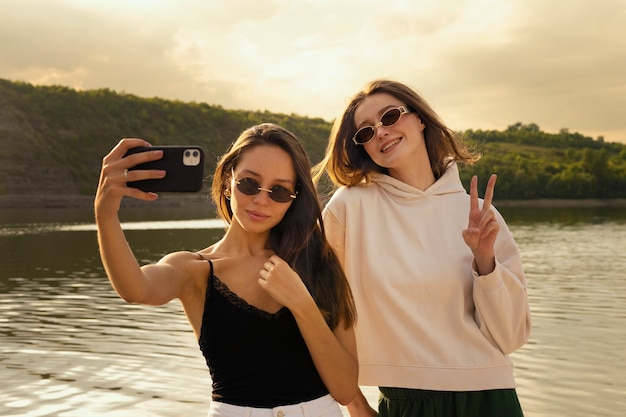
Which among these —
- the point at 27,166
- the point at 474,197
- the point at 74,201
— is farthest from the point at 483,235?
the point at 27,166

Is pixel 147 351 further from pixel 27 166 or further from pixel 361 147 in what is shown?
pixel 27 166

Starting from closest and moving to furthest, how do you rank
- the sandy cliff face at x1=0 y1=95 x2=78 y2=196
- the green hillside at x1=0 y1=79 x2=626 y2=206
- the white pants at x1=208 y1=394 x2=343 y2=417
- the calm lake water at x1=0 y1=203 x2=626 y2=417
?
the white pants at x1=208 y1=394 x2=343 y2=417 < the calm lake water at x1=0 y1=203 x2=626 y2=417 < the sandy cliff face at x1=0 y1=95 x2=78 y2=196 < the green hillside at x1=0 y1=79 x2=626 y2=206

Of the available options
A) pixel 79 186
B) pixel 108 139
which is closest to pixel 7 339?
pixel 79 186

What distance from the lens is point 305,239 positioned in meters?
2.45

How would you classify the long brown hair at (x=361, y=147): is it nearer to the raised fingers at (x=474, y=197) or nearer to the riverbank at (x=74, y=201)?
the raised fingers at (x=474, y=197)

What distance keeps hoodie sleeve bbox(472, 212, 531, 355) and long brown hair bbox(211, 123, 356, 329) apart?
16.3 inches

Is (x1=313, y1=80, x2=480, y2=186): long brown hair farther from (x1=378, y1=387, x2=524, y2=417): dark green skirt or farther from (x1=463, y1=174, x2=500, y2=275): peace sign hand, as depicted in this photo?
(x1=378, y1=387, x2=524, y2=417): dark green skirt

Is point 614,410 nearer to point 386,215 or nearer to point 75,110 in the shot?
point 386,215

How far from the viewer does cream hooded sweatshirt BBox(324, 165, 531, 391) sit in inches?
102

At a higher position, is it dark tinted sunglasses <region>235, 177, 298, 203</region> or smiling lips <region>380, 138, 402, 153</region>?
smiling lips <region>380, 138, 402, 153</region>

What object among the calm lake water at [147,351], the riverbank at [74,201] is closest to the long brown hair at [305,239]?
the calm lake water at [147,351]

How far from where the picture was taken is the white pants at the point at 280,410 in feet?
7.34

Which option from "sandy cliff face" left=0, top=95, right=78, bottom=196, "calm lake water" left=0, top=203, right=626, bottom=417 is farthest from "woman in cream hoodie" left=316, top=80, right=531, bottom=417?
"sandy cliff face" left=0, top=95, right=78, bottom=196

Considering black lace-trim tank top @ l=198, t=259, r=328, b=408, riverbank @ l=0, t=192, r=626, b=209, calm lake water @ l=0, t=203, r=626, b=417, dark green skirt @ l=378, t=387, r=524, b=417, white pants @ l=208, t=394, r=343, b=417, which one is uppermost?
black lace-trim tank top @ l=198, t=259, r=328, b=408
